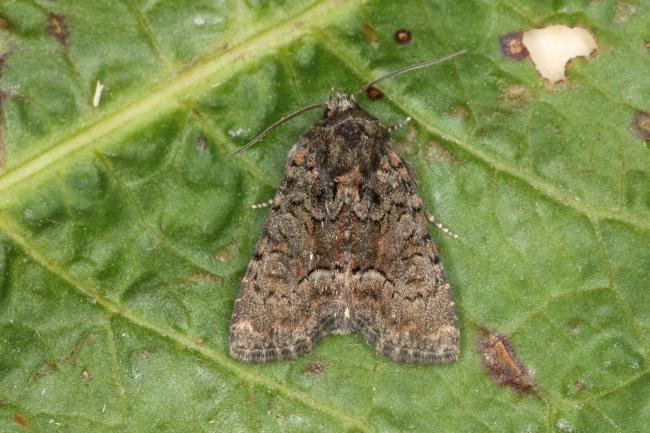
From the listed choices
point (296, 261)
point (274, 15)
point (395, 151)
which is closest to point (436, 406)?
point (296, 261)

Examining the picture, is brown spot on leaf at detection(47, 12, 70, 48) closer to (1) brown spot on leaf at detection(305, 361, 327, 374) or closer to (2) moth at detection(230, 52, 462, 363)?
(2) moth at detection(230, 52, 462, 363)

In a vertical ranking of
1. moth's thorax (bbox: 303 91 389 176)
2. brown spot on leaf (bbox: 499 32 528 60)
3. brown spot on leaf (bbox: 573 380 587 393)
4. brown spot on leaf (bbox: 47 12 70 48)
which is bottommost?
brown spot on leaf (bbox: 573 380 587 393)

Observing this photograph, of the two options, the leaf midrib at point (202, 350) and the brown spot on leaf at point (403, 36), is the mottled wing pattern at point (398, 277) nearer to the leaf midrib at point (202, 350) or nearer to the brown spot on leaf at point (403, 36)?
the leaf midrib at point (202, 350)

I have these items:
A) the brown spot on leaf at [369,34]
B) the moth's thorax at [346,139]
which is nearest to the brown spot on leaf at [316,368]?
the moth's thorax at [346,139]

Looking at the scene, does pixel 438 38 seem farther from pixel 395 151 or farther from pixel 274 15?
pixel 274 15

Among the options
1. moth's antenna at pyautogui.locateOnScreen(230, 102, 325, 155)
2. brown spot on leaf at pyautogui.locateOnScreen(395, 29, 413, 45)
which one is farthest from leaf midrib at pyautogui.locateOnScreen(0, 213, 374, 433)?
brown spot on leaf at pyautogui.locateOnScreen(395, 29, 413, 45)

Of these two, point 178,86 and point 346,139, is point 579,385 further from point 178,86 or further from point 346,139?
point 178,86

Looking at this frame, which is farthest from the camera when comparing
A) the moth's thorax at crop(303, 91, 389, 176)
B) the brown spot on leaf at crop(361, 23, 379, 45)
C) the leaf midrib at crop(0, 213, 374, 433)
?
the brown spot on leaf at crop(361, 23, 379, 45)
